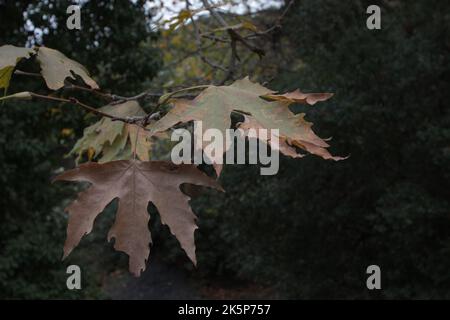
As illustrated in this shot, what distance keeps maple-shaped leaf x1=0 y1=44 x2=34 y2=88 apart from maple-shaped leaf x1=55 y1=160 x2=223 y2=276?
0.38 meters

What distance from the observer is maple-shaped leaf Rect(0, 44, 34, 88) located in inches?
62.8

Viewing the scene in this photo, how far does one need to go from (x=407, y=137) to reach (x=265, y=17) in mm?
2922

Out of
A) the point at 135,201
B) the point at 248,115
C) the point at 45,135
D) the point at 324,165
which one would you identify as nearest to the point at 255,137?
the point at 248,115

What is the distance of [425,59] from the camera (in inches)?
167

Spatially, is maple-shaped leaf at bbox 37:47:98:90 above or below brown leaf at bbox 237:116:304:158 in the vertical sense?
above

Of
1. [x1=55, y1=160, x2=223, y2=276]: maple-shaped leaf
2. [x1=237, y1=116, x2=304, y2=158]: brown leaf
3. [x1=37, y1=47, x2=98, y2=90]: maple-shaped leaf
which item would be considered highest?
[x1=37, y1=47, x2=98, y2=90]: maple-shaped leaf

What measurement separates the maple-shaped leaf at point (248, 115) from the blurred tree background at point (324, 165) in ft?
9.28

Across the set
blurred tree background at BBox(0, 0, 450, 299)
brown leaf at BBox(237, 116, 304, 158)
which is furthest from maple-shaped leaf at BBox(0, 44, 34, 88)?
blurred tree background at BBox(0, 0, 450, 299)

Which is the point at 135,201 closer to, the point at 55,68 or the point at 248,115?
the point at 248,115

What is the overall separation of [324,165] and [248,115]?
340 centimetres

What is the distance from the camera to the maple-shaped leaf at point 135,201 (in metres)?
1.35

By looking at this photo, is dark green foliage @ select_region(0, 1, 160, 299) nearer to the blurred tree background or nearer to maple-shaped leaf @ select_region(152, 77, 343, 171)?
the blurred tree background
